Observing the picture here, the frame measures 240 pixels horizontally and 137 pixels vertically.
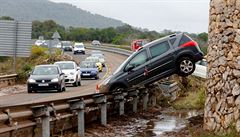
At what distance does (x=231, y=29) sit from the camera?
12844mm

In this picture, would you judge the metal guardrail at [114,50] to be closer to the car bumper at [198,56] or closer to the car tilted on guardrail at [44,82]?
the car tilted on guardrail at [44,82]

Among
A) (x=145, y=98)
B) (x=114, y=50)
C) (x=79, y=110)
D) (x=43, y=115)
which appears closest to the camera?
(x=43, y=115)

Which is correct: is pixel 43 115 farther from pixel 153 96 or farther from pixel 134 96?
pixel 153 96

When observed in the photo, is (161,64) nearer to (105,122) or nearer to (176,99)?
(176,99)

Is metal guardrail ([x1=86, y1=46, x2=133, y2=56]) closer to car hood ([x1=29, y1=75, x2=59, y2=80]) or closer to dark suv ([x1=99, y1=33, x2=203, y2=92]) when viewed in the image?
car hood ([x1=29, y1=75, x2=59, y2=80])

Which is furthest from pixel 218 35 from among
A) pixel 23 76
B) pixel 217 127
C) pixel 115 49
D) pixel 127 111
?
pixel 115 49

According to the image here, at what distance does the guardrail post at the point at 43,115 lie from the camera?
36.2 feet

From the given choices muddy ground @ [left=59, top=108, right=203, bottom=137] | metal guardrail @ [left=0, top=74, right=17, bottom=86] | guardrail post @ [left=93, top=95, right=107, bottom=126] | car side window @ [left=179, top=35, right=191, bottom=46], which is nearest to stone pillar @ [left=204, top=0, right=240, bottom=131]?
muddy ground @ [left=59, top=108, right=203, bottom=137]

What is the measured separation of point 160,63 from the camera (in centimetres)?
2203

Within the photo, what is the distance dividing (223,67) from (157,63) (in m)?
9.07

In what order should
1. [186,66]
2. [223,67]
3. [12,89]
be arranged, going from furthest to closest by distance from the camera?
[12,89] → [186,66] → [223,67]

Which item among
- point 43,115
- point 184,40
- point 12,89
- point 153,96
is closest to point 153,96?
point 153,96

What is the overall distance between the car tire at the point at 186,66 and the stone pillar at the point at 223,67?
8.66 metres

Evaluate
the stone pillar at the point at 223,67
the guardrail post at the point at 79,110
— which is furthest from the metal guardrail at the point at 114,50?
the guardrail post at the point at 79,110
